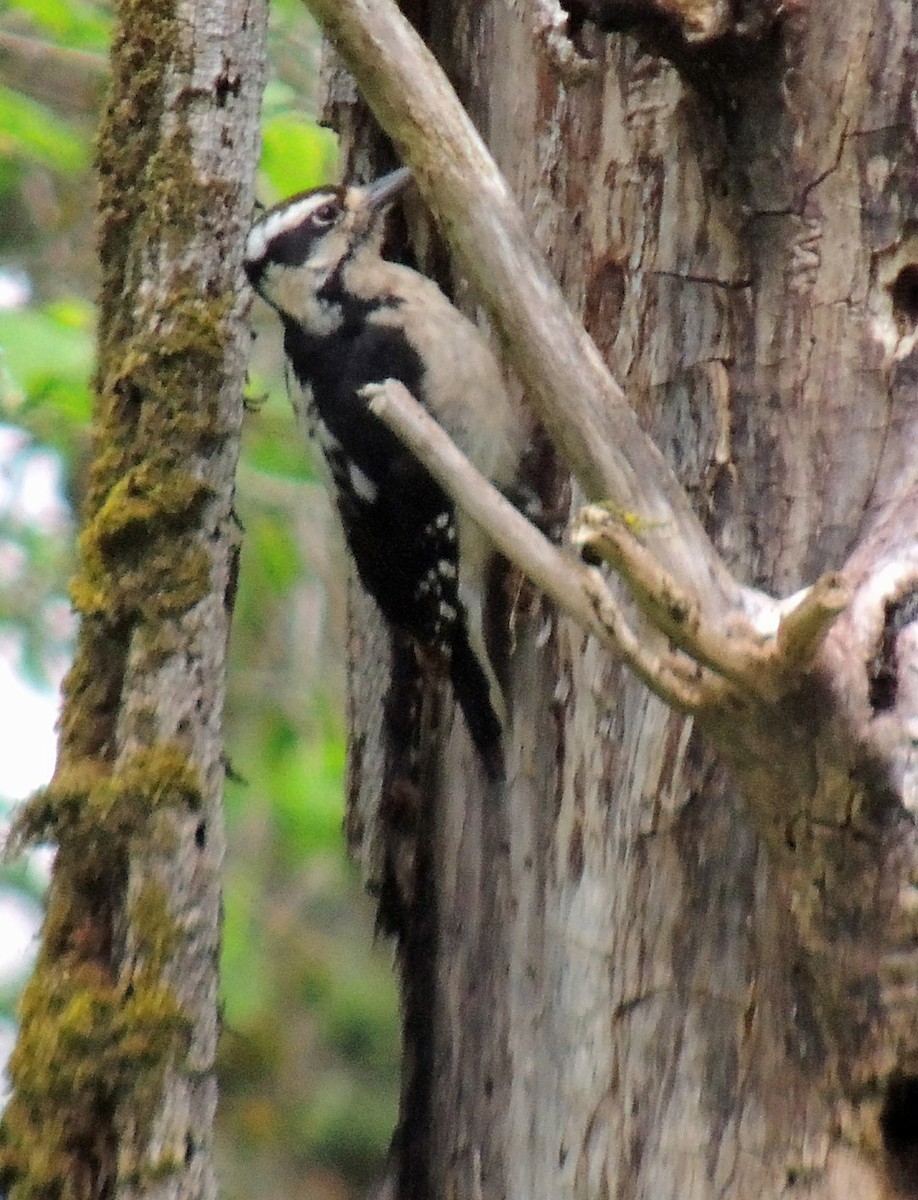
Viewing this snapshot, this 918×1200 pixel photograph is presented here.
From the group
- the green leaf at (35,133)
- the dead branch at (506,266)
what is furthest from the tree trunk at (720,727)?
the green leaf at (35,133)

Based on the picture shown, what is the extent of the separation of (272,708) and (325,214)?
229cm

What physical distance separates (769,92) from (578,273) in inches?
16.7

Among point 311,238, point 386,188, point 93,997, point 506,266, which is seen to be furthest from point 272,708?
point 506,266

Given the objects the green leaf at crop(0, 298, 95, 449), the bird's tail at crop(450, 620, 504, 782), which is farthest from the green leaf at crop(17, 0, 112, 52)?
the bird's tail at crop(450, 620, 504, 782)

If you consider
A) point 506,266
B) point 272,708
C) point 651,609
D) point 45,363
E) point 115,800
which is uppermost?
point 45,363

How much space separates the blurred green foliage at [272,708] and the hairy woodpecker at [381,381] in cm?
63

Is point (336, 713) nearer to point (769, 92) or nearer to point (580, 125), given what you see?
point (580, 125)

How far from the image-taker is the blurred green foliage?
4.13 meters

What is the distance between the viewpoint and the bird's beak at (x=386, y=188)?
8.84ft

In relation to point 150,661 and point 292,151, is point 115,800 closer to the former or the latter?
point 150,661

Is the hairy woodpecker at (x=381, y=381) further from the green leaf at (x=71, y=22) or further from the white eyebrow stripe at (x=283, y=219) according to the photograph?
the green leaf at (x=71, y=22)

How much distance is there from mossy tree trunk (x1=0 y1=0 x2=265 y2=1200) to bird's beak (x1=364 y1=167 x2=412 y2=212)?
1.08ft

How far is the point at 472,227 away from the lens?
161 centimetres

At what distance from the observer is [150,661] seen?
230cm
